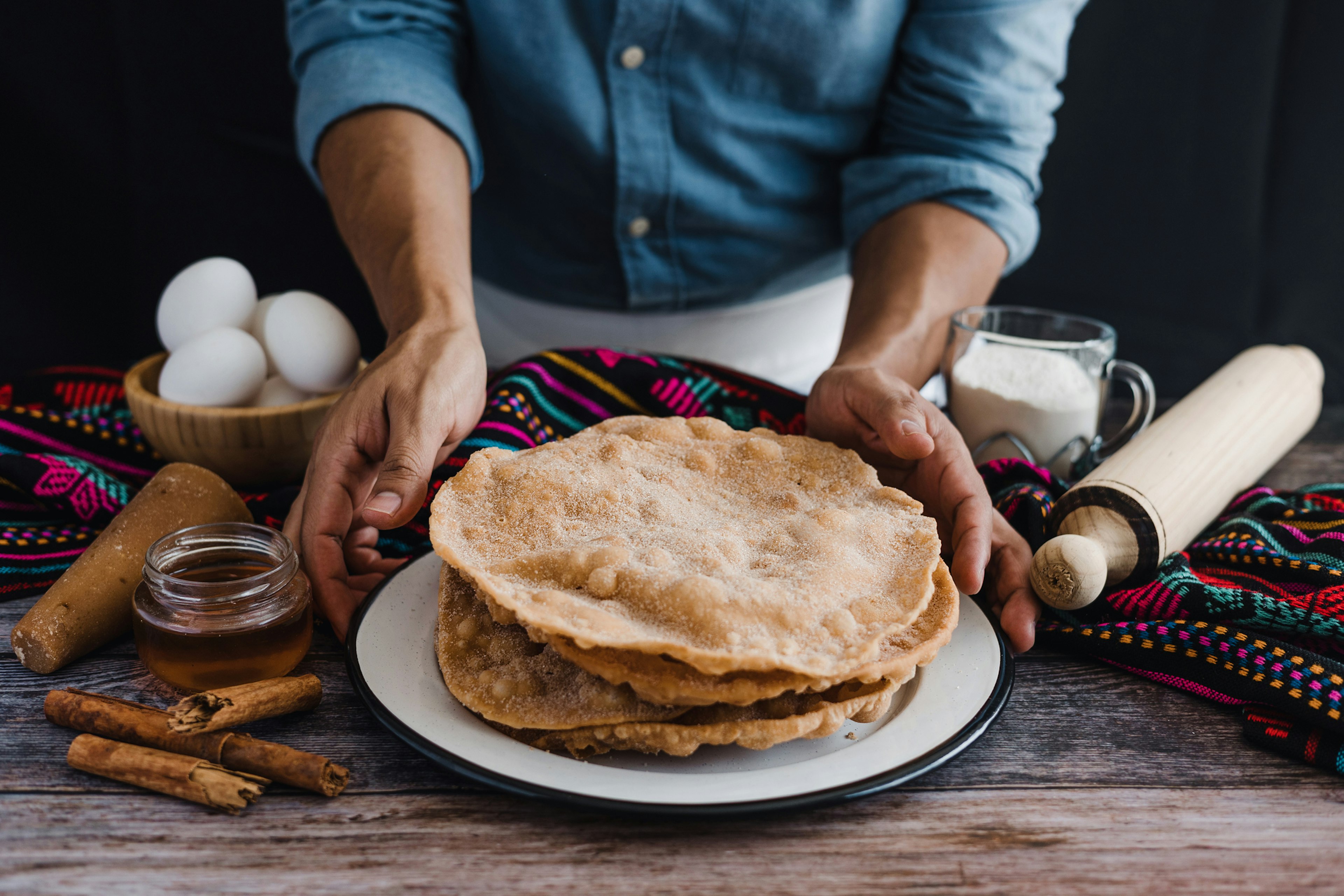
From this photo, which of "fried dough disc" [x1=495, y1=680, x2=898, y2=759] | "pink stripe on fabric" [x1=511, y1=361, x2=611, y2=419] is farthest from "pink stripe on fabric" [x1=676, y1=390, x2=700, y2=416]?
"fried dough disc" [x1=495, y1=680, x2=898, y2=759]

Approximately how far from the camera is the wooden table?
0.70 m

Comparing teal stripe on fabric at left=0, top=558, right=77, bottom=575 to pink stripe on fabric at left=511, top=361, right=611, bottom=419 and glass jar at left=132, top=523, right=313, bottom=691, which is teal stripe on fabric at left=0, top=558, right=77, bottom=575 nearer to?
glass jar at left=132, top=523, right=313, bottom=691

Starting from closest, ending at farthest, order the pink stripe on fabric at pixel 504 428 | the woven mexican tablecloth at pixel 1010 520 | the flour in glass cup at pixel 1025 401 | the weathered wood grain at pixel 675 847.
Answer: the weathered wood grain at pixel 675 847, the woven mexican tablecloth at pixel 1010 520, the pink stripe on fabric at pixel 504 428, the flour in glass cup at pixel 1025 401

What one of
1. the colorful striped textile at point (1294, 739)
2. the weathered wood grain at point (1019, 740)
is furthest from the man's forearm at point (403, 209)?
the colorful striped textile at point (1294, 739)

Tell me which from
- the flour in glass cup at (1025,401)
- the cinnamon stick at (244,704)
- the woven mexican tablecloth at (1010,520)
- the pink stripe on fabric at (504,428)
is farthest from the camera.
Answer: the flour in glass cup at (1025,401)

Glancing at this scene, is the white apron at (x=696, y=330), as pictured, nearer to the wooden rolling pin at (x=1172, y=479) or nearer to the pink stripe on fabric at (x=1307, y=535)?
the wooden rolling pin at (x=1172, y=479)

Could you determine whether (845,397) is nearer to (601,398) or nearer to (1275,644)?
(601,398)

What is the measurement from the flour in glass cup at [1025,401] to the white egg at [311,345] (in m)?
0.94

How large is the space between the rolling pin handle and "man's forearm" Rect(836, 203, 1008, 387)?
50 cm

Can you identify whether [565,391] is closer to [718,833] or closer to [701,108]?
[701,108]

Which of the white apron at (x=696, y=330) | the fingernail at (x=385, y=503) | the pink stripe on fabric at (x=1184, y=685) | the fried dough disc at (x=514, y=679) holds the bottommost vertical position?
the white apron at (x=696, y=330)

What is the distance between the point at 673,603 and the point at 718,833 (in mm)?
182

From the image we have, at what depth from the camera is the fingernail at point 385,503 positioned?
2.87 ft

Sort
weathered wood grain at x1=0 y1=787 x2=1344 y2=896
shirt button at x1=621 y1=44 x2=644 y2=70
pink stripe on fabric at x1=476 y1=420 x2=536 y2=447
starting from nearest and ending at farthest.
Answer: weathered wood grain at x1=0 y1=787 x2=1344 y2=896 → pink stripe on fabric at x1=476 y1=420 x2=536 y2=447 → shirt button at x1=621 y1=44 x2=644 y2=70
